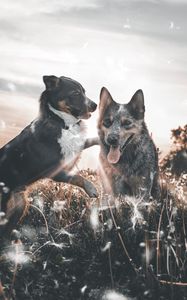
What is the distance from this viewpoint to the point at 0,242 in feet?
25.3

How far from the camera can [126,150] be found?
340 inches

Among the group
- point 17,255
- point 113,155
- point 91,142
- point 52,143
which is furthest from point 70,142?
point 17,255

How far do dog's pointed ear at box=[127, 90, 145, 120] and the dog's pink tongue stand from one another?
536 mm

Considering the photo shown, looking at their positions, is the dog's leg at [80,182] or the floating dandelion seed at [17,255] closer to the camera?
the floating dandelion seed at [17,255]

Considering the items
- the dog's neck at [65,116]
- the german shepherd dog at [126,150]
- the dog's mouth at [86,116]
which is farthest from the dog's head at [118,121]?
the dog's neck at [65,116]

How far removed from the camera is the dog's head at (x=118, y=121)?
8.38 m

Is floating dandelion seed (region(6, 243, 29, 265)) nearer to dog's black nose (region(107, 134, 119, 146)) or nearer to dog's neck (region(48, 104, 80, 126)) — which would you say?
dog's neck (region(48, 104, 80, 126))

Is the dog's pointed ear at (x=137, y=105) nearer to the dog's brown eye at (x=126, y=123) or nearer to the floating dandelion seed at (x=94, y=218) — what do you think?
the dog's brown eye at (x=126, y=123)

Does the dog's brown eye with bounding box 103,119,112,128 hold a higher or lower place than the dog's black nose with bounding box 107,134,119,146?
higher

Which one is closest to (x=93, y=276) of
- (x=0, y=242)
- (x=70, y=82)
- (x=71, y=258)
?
(x=71, y=258)

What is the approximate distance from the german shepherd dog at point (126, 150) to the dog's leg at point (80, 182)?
29.3 inches

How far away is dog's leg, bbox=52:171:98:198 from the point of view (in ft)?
25.0

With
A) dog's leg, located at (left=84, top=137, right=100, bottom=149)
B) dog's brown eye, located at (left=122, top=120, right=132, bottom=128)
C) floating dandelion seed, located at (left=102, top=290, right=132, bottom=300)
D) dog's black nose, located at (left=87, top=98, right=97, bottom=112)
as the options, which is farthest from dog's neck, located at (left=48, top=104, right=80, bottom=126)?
floating dandelion seed, located at (left=102, top=290, right=132, bottom=300)

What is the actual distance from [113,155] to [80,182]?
3.59 feet
